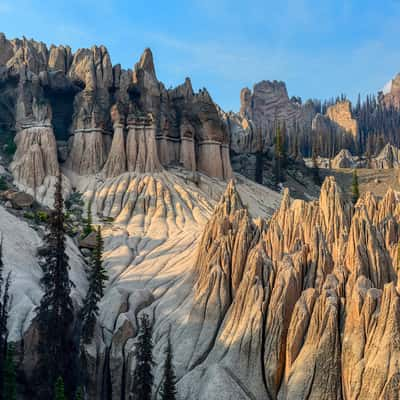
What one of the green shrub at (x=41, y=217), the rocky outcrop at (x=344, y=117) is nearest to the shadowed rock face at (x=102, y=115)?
the green shrub at (x=41, y=217)

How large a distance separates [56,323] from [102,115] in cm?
4421

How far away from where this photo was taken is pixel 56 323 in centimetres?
3331

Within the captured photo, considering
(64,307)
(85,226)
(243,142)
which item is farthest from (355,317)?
(243,142)

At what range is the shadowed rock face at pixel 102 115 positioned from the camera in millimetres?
71438

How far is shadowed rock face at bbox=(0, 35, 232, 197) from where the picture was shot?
71.4 metres

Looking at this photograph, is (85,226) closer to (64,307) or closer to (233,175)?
(64,307)

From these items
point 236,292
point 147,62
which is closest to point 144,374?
point 236,292

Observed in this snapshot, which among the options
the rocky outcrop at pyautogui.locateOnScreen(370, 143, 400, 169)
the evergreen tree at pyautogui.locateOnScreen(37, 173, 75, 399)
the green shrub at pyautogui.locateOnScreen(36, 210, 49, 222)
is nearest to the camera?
the evergreen tree at pyautogui.locateOnScreen(37, 173, 75, 399)

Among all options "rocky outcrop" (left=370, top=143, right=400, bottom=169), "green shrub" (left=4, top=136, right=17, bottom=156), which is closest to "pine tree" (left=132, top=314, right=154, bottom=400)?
"green shrub" (left=4, top=136, right=17, bottom=156)

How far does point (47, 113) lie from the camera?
7250 centimetres

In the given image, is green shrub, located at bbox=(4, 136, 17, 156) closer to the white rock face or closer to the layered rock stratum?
the white rock face

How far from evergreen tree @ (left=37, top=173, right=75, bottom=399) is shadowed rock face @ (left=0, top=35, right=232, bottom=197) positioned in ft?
108

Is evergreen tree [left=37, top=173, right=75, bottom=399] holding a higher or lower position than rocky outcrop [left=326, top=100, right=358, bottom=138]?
lower

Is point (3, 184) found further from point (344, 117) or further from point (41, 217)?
point (344, 117)
